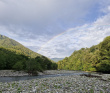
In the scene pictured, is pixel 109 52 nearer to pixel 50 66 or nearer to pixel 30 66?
pixel 30 66

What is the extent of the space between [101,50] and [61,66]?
12409 centimetres

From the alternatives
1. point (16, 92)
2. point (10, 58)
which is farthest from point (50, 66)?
point (16, 92)

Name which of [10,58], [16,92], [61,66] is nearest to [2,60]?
[10,58]

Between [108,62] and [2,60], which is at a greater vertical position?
[2,60]

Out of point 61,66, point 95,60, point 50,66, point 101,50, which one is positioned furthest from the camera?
point 61,66

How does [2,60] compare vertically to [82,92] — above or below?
above

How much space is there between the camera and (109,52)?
45188 mm

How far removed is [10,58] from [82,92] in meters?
64.4

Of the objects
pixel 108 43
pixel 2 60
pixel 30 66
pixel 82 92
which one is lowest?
pixel 82 92

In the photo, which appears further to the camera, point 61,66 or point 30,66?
point 61,66

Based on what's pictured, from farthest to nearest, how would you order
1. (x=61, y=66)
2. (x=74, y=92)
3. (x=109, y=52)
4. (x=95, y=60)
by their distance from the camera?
(x=61, y=66) → (x=95, y=60) → (x=109, y=52) → (x=74, y=92)

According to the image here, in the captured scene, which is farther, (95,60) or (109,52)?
(95,60)

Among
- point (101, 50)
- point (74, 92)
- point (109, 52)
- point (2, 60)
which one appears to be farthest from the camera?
point (2, 60)

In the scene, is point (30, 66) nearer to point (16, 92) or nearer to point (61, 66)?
point (16, 92)
